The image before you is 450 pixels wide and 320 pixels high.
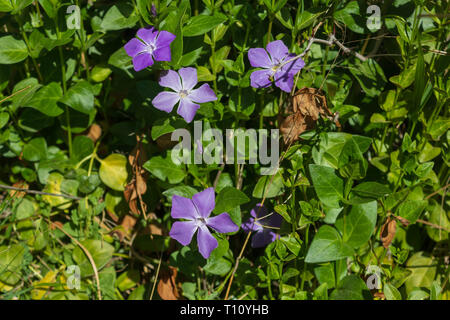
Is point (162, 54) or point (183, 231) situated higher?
point (162, 54)

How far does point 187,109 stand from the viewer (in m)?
1.70

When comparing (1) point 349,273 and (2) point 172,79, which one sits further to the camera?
(1) point 349,273

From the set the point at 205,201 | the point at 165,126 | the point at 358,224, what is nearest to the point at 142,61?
the point at 165,126

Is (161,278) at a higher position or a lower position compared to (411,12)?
lower

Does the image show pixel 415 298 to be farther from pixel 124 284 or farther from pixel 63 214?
pixel 63 214

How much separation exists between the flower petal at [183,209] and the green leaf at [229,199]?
0.29ft

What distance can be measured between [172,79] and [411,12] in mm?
1101

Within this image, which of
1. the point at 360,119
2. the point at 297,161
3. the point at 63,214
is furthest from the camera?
the point at 63,214

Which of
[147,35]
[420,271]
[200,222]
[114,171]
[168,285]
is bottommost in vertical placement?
[168,285]

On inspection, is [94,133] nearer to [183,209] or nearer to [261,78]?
[183,209]

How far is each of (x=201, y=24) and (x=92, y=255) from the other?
3.88 ft

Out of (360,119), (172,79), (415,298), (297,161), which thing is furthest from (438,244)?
(172,79)

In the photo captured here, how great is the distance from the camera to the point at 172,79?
1.73 m
